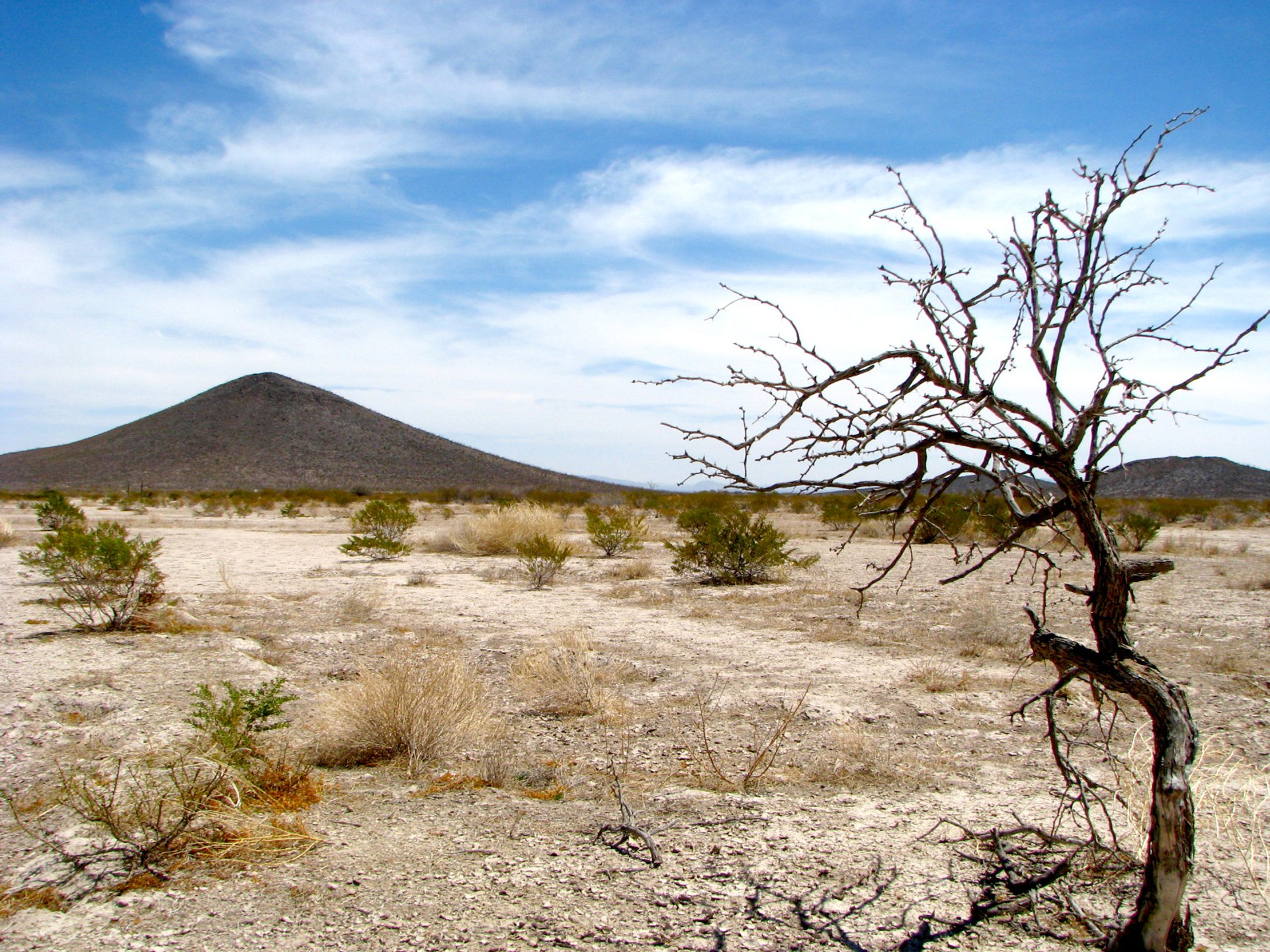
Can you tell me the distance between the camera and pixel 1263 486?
209ft

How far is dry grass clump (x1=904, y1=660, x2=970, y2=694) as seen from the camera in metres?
7.23

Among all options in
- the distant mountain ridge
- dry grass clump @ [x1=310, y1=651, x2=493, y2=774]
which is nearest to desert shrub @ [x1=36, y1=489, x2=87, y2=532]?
dry grass clump @ [x1=310, y1=651, x2=493, y2=774]

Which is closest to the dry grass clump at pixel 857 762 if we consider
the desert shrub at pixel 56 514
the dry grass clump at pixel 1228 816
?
the dry grass clump at pixel 1228 816

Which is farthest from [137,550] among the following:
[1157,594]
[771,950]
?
[1157,594]

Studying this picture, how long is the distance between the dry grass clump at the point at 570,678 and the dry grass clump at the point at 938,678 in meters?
2.57

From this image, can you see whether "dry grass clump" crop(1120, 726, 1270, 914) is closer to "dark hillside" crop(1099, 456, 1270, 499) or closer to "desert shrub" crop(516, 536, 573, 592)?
"desert shrub" crop(516, 536, 573, 592)

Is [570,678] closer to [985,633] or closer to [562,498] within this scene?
[985,633]

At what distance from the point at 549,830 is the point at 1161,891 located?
8.29ft

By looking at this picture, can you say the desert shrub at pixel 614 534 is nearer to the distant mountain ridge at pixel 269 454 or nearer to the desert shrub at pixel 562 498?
the desert shrub at pixel 562 498

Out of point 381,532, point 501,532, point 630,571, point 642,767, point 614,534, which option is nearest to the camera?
point 642,767

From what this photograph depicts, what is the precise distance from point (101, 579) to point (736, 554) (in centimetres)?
955

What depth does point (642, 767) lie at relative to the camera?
17.3ft

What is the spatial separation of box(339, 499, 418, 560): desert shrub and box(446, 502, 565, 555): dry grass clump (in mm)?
1291

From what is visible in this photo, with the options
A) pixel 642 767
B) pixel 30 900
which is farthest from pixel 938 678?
pixel 30 900
